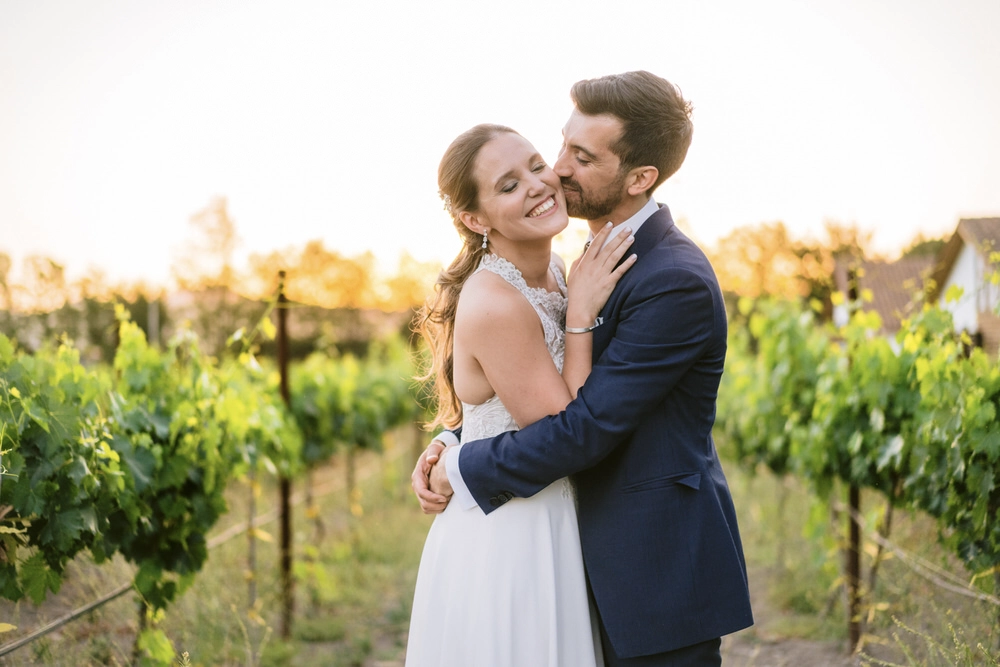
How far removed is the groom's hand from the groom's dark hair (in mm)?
1089

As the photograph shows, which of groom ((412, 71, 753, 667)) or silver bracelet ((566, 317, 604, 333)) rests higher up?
silver bracelet ((566, 317, 604, 333))

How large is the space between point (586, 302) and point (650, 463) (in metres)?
0.49

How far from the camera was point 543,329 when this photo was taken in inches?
97.0

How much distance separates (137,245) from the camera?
9898mm

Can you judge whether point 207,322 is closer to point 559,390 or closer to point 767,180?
point 767,180

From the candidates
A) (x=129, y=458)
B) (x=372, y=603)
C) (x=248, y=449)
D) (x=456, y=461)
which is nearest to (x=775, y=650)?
(x=372, y=603)

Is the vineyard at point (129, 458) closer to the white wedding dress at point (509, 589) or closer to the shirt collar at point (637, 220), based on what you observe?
the white wedding dress at point (509, 589)

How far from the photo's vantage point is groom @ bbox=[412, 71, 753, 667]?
2.20m

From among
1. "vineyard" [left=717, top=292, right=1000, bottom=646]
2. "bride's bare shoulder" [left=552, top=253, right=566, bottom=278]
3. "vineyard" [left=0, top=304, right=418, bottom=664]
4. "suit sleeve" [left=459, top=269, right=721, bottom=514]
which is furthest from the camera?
"vineyard" [left=717, top=292, right=1000, bottom=646]

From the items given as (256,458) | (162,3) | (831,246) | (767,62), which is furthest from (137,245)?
(831,246)

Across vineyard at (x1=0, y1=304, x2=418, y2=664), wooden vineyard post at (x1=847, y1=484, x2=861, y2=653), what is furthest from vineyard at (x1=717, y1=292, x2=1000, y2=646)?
vineyard at (x1=0, y1=304, x2=418, y2=664)

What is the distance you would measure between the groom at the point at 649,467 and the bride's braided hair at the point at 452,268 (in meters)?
0.50

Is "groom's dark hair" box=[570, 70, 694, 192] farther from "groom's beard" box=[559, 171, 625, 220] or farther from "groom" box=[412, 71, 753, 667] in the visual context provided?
"groom" box=[412, 71, 753, 667]

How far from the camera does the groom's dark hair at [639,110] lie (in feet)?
8.16
